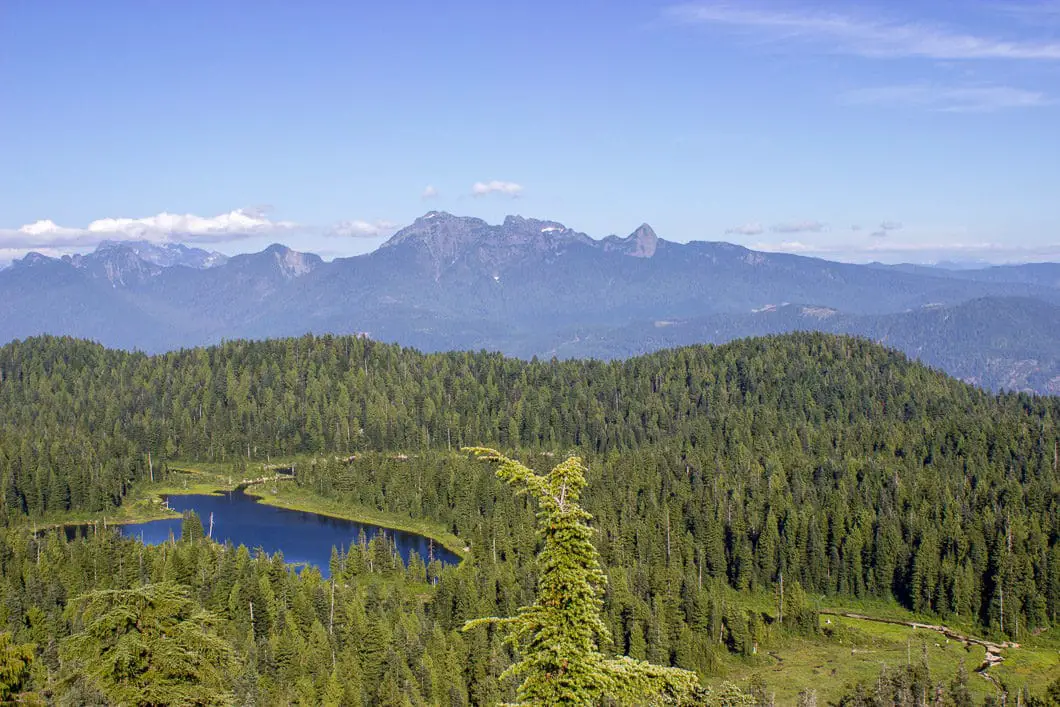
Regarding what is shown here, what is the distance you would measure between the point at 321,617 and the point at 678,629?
48.8 m

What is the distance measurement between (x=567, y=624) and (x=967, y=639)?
13366cm

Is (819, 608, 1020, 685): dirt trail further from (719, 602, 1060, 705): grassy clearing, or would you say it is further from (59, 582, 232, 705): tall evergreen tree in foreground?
(59, 582, 232, 705): tall evergreen tree in foreground

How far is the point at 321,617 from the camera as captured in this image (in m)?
123

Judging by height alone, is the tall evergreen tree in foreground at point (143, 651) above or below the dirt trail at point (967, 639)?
above

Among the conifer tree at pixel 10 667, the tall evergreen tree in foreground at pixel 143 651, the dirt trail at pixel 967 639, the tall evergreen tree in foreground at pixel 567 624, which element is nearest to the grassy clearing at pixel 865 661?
the dirt trail at pixel 967 639

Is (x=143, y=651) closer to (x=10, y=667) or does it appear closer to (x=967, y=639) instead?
(x=10, y=667)

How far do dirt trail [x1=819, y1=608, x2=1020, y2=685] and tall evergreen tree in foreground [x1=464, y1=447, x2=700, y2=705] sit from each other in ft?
370

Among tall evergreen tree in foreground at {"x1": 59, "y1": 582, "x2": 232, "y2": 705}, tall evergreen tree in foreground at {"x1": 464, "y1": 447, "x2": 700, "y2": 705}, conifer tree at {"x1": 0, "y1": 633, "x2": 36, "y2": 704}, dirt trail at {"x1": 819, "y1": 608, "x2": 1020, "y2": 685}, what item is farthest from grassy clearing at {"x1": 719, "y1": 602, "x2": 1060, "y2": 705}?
conifer tree at {"x1": 0, "y1": 633, "x2": 36, "y2": 704}

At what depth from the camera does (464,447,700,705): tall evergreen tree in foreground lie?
100 ft

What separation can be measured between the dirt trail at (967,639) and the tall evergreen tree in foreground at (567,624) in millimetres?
112839

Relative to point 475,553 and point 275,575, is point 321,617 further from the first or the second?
point 475,553

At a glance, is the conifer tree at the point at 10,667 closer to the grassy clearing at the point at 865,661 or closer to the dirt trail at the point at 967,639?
the grassy clearing at the point at 865,661

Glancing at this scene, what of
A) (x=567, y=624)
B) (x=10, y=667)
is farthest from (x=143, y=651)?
(x=567, y=624)

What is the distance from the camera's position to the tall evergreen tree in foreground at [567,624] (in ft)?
100
